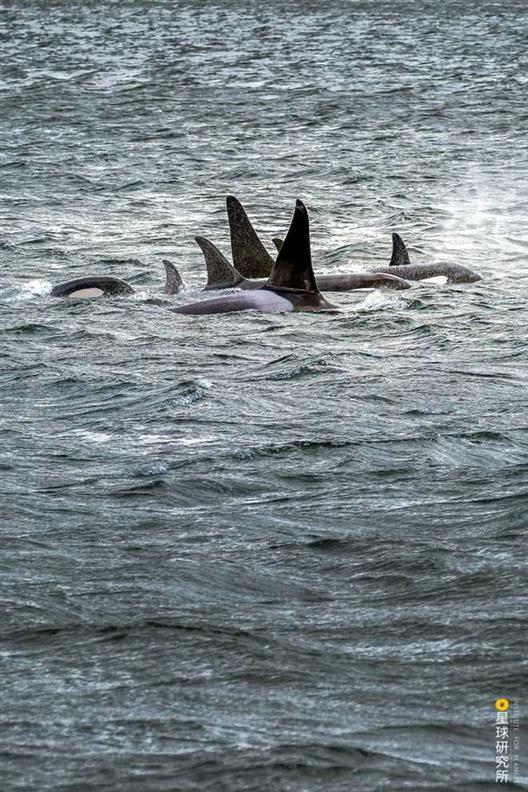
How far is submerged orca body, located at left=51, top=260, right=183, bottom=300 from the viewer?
19.5 meters

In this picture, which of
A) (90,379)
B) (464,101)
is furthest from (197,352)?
(464,101)

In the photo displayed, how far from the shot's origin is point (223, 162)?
114 feet

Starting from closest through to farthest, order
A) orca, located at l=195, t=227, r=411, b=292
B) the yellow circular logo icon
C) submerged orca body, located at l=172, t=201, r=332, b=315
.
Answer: the yellow circular logo icon
submerged orca body, located at l=172, t=201, r=332, b=315
orca, located at l=195, t=227, r=411, b=292

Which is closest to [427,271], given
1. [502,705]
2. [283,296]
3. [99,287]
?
[283,296]

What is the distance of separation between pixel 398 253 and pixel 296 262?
3.20 m

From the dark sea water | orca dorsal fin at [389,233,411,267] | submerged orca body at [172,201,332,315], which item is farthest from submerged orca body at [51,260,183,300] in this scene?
orca dorsal fin at [389,233,411,267]

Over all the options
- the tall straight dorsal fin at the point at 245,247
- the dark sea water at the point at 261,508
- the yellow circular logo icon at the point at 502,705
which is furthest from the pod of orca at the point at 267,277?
the yellow circular logo icon at the point at 502,705

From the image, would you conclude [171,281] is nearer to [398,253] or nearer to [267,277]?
[267,277]

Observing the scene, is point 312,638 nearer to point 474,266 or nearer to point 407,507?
point 407,507

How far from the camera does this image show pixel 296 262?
1802cm

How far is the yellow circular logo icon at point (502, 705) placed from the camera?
7.15 meters

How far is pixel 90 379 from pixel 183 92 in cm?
3609

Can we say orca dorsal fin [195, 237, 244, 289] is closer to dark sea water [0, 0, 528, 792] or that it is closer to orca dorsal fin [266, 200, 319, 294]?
dark sea water [0, 0, 528, 792]

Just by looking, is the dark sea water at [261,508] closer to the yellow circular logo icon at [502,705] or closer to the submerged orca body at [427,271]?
the yellow circular logo icon at [502,705]
